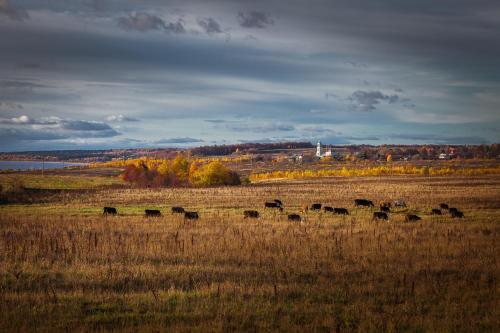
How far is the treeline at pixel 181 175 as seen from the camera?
10024 cm

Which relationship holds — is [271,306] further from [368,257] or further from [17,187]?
[17,187]

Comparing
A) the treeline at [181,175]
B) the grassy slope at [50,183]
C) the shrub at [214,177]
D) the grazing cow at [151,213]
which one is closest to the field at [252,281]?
the grazing cow at [151,213]

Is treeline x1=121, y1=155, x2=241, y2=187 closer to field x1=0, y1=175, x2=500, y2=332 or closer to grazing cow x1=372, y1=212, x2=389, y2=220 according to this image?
grazing cow x1=372, y1=212, x2=389, y2=220

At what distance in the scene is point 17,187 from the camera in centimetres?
6316

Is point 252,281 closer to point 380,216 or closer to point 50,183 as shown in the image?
point 380,216

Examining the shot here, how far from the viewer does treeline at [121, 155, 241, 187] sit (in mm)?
100244

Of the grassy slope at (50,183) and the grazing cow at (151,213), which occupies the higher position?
the grazing cow at (151,213)

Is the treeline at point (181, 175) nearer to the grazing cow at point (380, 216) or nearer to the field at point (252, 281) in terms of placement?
the grazing cow at point (380, 216)

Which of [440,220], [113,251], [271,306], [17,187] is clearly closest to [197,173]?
[17,187]

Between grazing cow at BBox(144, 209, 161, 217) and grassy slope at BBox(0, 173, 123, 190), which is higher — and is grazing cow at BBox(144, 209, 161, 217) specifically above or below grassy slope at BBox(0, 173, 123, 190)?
above

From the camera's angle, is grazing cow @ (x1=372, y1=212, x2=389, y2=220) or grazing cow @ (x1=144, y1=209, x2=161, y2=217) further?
grazing cow @ (x1=144, y1=209, x2=161, y2=217)

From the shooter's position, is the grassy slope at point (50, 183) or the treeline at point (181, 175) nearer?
the grassy slope at point (50, 183)

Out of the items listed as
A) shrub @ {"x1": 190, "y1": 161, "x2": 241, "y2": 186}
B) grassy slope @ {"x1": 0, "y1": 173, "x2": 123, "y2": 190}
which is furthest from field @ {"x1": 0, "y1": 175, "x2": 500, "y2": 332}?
shrub @ {"x1": 190, "y1": 161, "x2": 241, "y2": 186}

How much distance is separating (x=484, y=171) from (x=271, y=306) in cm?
14312
